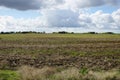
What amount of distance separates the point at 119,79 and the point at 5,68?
8.55 meters

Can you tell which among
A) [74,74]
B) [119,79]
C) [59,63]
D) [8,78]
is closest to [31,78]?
[8,78]

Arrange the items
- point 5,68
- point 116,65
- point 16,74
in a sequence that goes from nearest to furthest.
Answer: point 16,74, point 5,68, point 116,65

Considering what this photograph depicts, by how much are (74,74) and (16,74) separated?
3570mm

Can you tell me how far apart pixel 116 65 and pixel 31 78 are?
951 cm

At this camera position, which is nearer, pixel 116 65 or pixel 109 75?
pixel 109 75

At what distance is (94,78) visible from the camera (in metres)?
16.3

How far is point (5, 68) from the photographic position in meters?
21.2

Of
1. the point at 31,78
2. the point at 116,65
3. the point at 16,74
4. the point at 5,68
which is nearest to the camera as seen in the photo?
the point at 31,78

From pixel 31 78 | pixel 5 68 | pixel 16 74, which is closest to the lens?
pixel 31 78

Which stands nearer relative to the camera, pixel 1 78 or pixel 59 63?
pixel 1 78

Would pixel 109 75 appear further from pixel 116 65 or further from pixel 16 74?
pixel 116 65

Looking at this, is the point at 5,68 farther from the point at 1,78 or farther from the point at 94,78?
the point at 94,78

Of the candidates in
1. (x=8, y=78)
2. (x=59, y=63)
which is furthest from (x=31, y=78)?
(x=59, y=63)

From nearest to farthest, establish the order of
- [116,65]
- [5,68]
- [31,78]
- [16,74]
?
[31,78]
[16,74]
[5,68]
[116,65]
